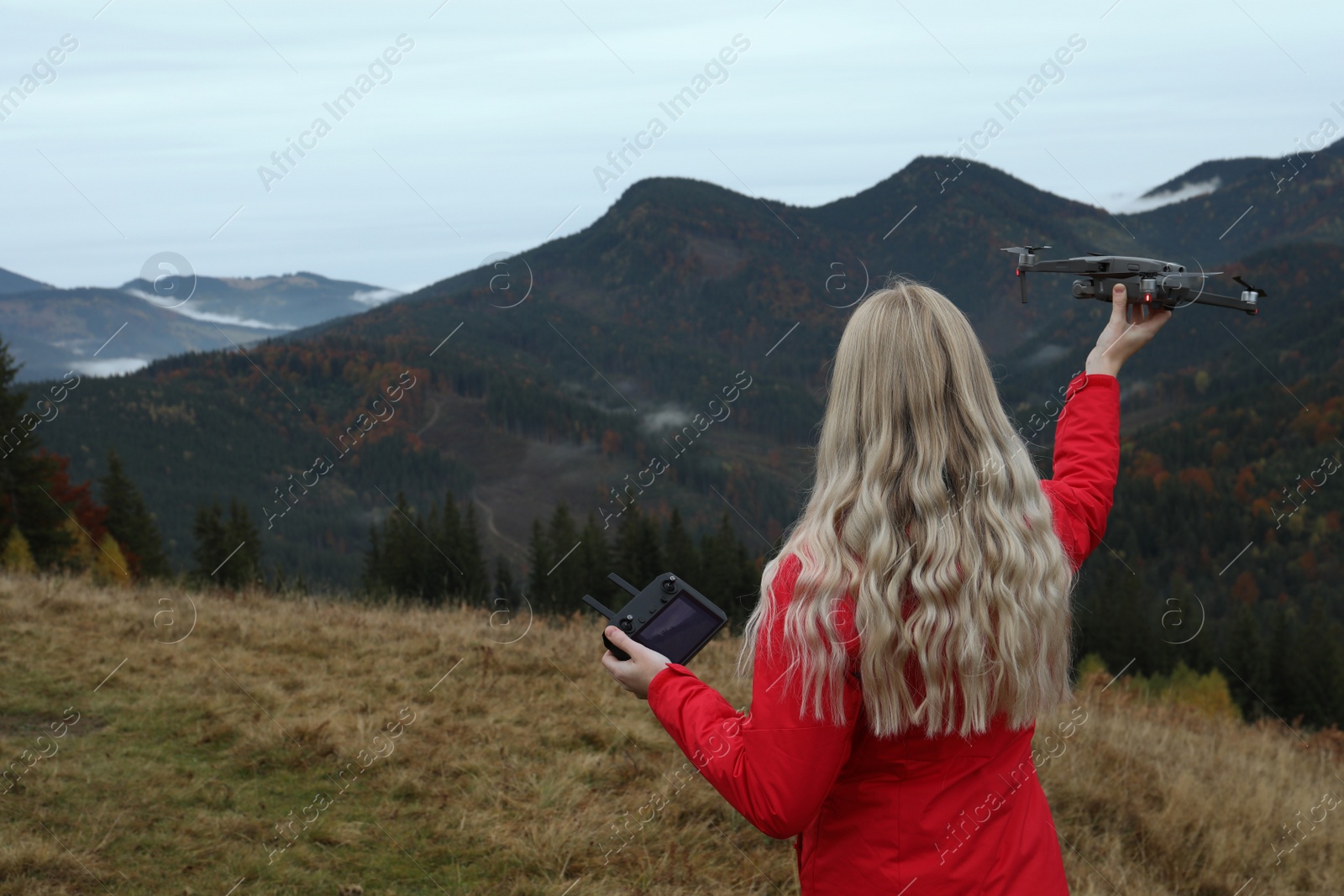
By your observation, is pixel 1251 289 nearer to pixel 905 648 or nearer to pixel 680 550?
pixel 905 648

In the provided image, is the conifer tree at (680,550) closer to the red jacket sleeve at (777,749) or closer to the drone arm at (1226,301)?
the drone arm at (1226,301)

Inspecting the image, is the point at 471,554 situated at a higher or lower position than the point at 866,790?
lower

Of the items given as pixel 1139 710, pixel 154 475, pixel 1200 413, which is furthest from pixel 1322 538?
pixel 154 475

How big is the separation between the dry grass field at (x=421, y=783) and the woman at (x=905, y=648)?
2.67m

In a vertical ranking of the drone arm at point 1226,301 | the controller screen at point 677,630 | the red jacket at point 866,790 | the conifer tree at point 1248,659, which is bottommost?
the conifer tree at point 1248,659

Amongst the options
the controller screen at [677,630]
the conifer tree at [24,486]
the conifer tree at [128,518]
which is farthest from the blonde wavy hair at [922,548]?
the conifer tree at [128,518]

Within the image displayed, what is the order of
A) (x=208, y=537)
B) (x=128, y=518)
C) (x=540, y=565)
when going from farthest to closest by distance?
(x=540, y=565) < (x=208, y=537) < (x=128, y=518)

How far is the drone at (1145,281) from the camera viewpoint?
82.3 inches

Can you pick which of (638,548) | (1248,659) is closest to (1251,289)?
(638,548)

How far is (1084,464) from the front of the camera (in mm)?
2156

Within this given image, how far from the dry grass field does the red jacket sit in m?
2.61

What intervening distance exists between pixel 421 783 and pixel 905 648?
13.2 feet

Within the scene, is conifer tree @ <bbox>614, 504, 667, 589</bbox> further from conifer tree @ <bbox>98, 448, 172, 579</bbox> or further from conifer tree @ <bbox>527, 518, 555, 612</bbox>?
conifer tree @ <bbox>98, 448, 172, 579</bbox>

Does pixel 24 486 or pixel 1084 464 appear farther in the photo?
pixel 24 486
